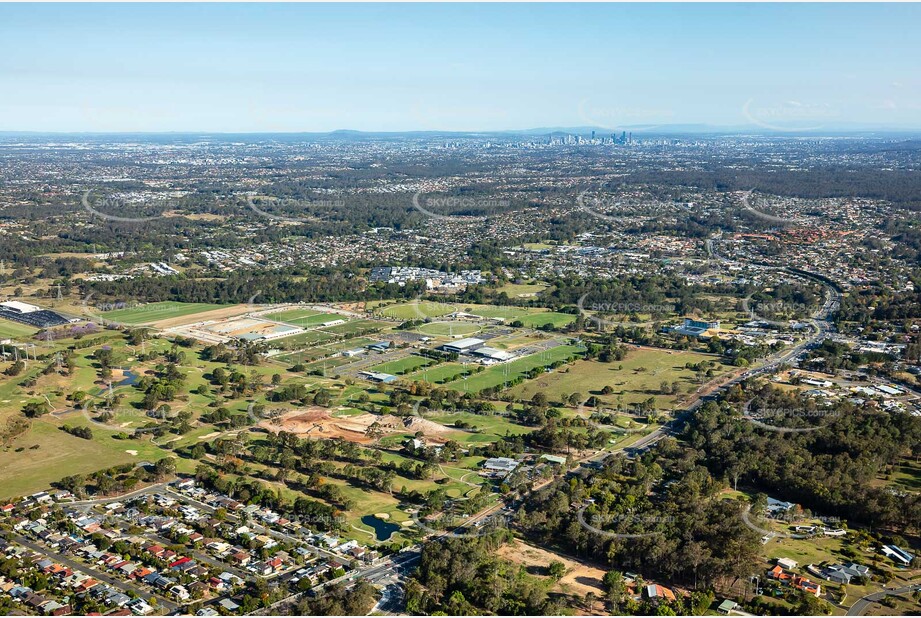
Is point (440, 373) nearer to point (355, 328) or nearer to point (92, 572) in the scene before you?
point (355, 328)

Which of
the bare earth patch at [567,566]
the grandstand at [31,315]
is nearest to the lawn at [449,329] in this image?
the grandstand at [31,315]

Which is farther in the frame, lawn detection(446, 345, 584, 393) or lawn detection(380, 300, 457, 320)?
lawn detection(380, 300, 457, 320)

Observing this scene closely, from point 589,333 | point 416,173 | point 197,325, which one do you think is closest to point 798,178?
point 416,173

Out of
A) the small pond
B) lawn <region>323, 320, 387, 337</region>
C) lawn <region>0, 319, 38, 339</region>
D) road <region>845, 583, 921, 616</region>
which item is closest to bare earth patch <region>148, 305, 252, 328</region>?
lawn <region>0, 319, 38, 339</region>

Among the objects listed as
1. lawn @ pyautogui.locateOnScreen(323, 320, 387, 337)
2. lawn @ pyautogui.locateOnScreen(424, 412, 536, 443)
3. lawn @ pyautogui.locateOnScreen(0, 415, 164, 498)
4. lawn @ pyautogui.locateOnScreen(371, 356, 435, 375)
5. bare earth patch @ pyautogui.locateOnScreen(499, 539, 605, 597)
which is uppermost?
lawn @ pyautogui.locateOnScreen(323, 320, 387, 337)

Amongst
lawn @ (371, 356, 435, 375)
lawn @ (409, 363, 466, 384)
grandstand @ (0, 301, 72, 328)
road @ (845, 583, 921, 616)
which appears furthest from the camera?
grandstand @ (0, 301, 72, 328)

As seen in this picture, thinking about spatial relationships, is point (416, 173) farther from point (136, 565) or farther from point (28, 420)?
point (136, 565)

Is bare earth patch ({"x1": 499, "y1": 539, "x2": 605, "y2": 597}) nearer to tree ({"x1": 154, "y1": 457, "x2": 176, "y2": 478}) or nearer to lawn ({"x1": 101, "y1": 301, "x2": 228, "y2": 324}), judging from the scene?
tree ({"x1": 154, "y1": 457, "x2": 176, "y2": 478})

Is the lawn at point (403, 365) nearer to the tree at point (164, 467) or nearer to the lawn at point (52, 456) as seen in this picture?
the lawn at point (52, 456)
